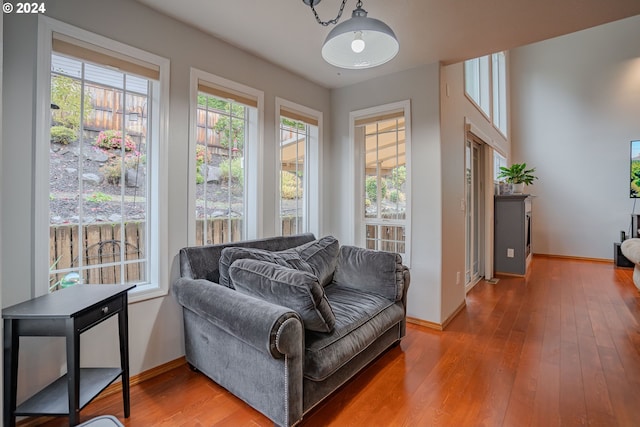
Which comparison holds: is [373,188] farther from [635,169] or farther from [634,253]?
[635,169]

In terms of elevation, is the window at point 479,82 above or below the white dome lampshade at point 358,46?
above

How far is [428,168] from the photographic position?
9.61ft

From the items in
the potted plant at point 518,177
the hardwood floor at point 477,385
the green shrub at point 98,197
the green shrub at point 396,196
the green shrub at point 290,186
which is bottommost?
the hardwood floor at point 477,385

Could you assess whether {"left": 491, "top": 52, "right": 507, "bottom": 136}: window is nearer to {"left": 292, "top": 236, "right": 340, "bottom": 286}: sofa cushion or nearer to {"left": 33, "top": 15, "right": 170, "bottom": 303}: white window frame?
{"left": 292, "top": 236, "right": 340, "bottom": 286}: sofa cushion

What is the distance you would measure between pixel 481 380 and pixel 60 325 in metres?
2.39

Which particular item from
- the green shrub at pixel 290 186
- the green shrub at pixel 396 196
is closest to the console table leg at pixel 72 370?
the green shrub at pixel 290 186

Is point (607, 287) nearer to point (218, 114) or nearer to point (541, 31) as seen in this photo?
point (541, 31)

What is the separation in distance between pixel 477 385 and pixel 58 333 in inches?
91.5

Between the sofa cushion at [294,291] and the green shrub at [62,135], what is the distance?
1.32 m

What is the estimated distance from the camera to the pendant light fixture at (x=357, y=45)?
56.4 inches

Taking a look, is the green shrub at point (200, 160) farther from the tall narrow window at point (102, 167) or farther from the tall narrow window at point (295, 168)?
the tall narrow window at point (295, 168)

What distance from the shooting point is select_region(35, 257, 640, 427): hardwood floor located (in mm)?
1701

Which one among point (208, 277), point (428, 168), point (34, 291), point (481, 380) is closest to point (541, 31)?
point (428, 168)

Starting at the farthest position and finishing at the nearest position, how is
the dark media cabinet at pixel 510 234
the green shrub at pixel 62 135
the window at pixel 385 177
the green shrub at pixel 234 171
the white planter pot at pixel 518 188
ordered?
1. the white planter pot at pixel 518 188
2. the dark media cabinet at pixel 510 234
3. the window at pixel 385 177
4. the green shrub at pixel 234 171
5. the green shrub at pixel 62 135
